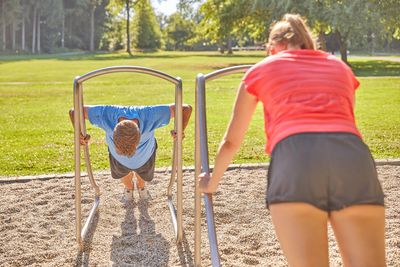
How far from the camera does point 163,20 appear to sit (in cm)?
10831

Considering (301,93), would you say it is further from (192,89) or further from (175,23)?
(175,23)

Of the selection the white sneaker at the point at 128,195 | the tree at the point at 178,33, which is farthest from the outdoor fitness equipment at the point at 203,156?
the tree at the point at 178,33

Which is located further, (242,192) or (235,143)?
(242,192)

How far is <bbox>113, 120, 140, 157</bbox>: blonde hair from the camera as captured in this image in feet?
14.1

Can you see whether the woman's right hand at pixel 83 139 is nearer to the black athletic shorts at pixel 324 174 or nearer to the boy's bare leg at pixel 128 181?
the boy's bare leg at pixel 128 181

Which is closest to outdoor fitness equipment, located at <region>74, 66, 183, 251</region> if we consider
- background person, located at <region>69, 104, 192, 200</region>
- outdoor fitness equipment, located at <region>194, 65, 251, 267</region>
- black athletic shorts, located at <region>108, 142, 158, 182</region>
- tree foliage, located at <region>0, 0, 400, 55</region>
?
background person, located at <region>69, 104, 192, 200</region>

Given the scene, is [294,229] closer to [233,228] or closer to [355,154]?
[355,154]

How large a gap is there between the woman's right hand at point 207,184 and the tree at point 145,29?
6003 centimetres

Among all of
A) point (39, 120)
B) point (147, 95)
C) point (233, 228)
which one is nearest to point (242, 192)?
point (233, 228)

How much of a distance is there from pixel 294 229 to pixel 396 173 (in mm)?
4772

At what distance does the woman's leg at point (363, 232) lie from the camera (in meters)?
1.98

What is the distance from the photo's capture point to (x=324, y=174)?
1952 mm

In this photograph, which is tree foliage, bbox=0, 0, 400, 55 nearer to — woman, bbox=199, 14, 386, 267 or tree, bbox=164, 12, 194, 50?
tree, bbox=164, 12, 194, 50

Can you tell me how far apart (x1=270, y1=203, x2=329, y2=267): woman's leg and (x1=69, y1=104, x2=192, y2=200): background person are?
2457mm
